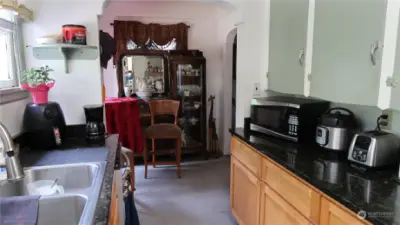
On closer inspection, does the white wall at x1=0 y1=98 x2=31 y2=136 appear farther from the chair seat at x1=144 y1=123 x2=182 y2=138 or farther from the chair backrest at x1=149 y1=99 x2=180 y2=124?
the chair backrest at x1=149 y1=99 x2=180 y2=124

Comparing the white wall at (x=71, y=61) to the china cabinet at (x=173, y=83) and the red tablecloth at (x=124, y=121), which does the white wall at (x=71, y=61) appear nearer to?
the red tablecloth at (x=124, y=121)

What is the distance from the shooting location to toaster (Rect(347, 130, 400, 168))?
1477mm

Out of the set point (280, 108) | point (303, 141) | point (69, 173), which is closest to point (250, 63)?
point (280, 108)

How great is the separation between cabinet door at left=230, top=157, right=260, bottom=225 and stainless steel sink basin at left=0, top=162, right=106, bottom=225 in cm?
110

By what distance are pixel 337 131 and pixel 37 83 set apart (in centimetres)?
194

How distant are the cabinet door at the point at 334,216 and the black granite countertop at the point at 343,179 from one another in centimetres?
4

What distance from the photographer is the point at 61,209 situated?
127 cm

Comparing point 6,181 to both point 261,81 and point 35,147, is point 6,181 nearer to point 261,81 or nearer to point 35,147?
point 35,147

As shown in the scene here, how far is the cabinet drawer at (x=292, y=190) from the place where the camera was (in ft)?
4.58

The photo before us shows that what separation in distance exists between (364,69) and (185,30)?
11.1ft

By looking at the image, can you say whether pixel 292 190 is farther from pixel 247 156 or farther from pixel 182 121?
pixel 182 121

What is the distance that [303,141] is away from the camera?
2104 millimetres

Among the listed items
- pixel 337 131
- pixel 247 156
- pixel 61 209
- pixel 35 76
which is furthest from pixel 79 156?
pixel 337 131

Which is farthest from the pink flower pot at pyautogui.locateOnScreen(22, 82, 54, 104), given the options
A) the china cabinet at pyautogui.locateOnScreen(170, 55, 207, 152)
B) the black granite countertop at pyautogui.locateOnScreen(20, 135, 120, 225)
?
the china cabinet at pyautogui.locateOnScreen(170, 55, 207, 152)
